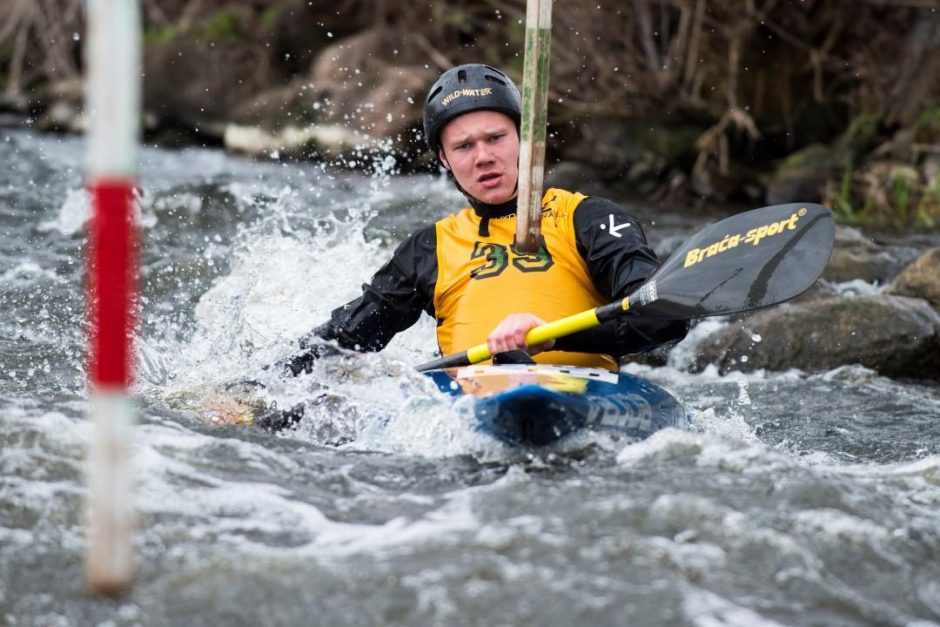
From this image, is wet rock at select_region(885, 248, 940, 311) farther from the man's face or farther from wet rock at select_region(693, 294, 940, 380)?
the man's face

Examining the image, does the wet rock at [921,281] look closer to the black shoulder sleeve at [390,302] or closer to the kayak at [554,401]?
the kayak at [554,401]

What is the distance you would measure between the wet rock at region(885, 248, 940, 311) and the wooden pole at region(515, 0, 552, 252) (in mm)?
3158

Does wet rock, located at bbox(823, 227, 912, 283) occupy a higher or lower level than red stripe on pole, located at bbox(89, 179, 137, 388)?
higher

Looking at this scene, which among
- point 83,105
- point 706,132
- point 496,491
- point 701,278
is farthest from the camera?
point 83,105

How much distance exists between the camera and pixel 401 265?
459cm

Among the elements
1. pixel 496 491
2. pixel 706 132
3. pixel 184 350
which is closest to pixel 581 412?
pixel 496 491

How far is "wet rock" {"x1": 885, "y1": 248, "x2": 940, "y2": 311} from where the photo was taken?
22.2ft

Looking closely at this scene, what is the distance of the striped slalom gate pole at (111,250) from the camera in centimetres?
219

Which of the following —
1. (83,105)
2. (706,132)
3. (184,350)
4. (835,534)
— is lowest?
(835,534)

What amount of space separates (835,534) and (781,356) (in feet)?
10.3

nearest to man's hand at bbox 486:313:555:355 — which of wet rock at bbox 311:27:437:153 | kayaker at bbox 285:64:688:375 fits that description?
kayaker at bbox 285:64:688:375

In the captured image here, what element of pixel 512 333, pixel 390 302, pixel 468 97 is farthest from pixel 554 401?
pixel 468 97

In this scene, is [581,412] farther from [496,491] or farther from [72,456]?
[72,456]

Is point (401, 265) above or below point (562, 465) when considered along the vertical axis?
above
